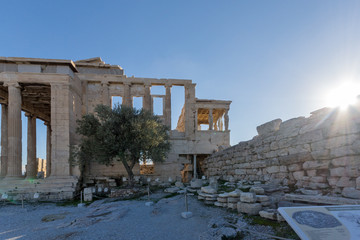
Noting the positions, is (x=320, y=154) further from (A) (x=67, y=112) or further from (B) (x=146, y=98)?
(B) (x=146, y=98)

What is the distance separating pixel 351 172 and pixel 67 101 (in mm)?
16741

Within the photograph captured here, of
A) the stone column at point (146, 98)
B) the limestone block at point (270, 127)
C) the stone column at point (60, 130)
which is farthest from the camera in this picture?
the stone column at point (146, 98)

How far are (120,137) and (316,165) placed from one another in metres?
10.9

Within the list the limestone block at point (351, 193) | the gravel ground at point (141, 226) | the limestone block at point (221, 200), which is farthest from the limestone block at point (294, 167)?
the gravel ground at point (141, 226)

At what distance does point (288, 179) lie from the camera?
814 cm

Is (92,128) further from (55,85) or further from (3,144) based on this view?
(3,144)

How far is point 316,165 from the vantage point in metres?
6.81

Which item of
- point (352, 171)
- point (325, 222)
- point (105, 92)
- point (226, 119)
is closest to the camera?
point (325, 222)

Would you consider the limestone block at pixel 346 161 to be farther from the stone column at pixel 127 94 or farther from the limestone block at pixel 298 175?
the stone column at pixel 127 94

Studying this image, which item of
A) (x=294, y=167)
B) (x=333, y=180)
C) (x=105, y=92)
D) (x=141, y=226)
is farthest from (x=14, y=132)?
(x=333, y=180)

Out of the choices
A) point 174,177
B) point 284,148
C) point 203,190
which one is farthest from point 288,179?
point 174,177

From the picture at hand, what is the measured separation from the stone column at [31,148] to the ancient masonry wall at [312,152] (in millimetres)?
21273

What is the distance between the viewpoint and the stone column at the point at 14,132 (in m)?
16.0

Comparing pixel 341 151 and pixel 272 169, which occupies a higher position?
pixel 341 151
